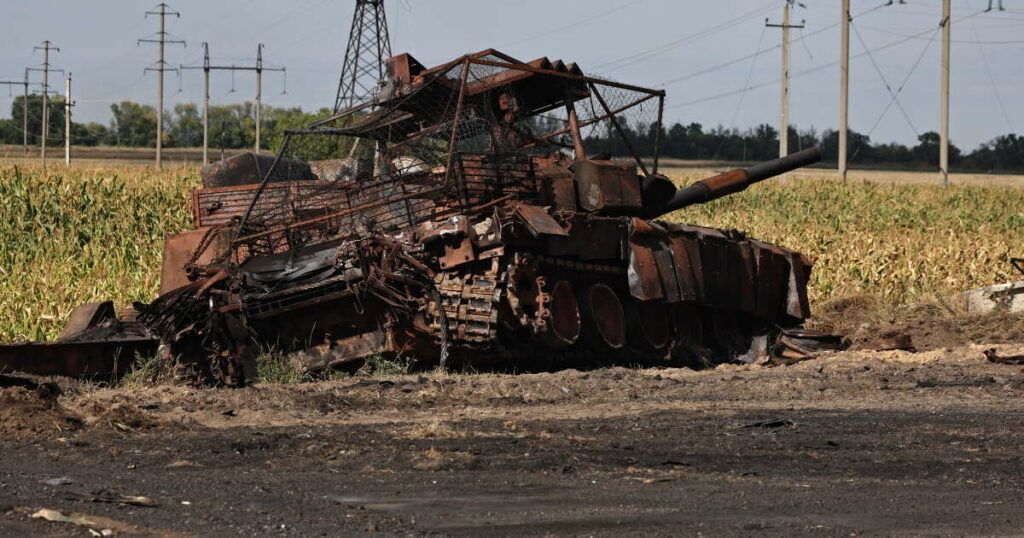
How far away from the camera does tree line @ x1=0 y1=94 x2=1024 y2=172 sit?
45769 mm

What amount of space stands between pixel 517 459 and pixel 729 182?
11797 mm

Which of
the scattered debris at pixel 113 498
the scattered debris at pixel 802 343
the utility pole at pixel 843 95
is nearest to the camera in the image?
the scattered debris at pixel 113 498

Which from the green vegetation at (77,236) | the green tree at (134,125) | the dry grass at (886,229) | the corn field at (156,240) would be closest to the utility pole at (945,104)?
the dry grass at (886,229)

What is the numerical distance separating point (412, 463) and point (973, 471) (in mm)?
2863

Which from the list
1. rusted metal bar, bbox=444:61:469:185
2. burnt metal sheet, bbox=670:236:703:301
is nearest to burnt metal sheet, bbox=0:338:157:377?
rusted metal bar, bbox=444:61:469:185

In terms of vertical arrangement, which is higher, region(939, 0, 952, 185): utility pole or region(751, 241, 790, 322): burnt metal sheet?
region(939, 0, 952, 185): utility pole

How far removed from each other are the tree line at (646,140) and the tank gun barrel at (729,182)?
3.54 feet

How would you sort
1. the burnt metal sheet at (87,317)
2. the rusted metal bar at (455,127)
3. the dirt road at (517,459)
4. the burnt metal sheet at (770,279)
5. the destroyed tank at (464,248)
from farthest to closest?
the burnt metal sheet at (770,279) → the burnt metal sheet at (87,317) → the rusted metal bar at (455,127) → the destroyed tank at (464,248) → the dirt road at (517,459)

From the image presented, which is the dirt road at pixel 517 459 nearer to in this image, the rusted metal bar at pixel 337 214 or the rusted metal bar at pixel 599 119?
the rusted metal bar at pixel 337 214

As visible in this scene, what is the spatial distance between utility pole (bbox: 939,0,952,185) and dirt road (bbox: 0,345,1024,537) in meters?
36.3

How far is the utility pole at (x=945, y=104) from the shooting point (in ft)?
151

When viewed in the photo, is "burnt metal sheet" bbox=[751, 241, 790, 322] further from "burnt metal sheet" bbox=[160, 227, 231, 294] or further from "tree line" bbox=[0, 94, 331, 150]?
"tree line" bbox=[0, 94, 331, 150]

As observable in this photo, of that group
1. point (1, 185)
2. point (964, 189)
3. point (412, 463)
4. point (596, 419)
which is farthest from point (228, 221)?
point (964, 189)

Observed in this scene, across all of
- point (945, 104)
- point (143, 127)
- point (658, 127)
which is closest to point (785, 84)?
point (945, 104)
